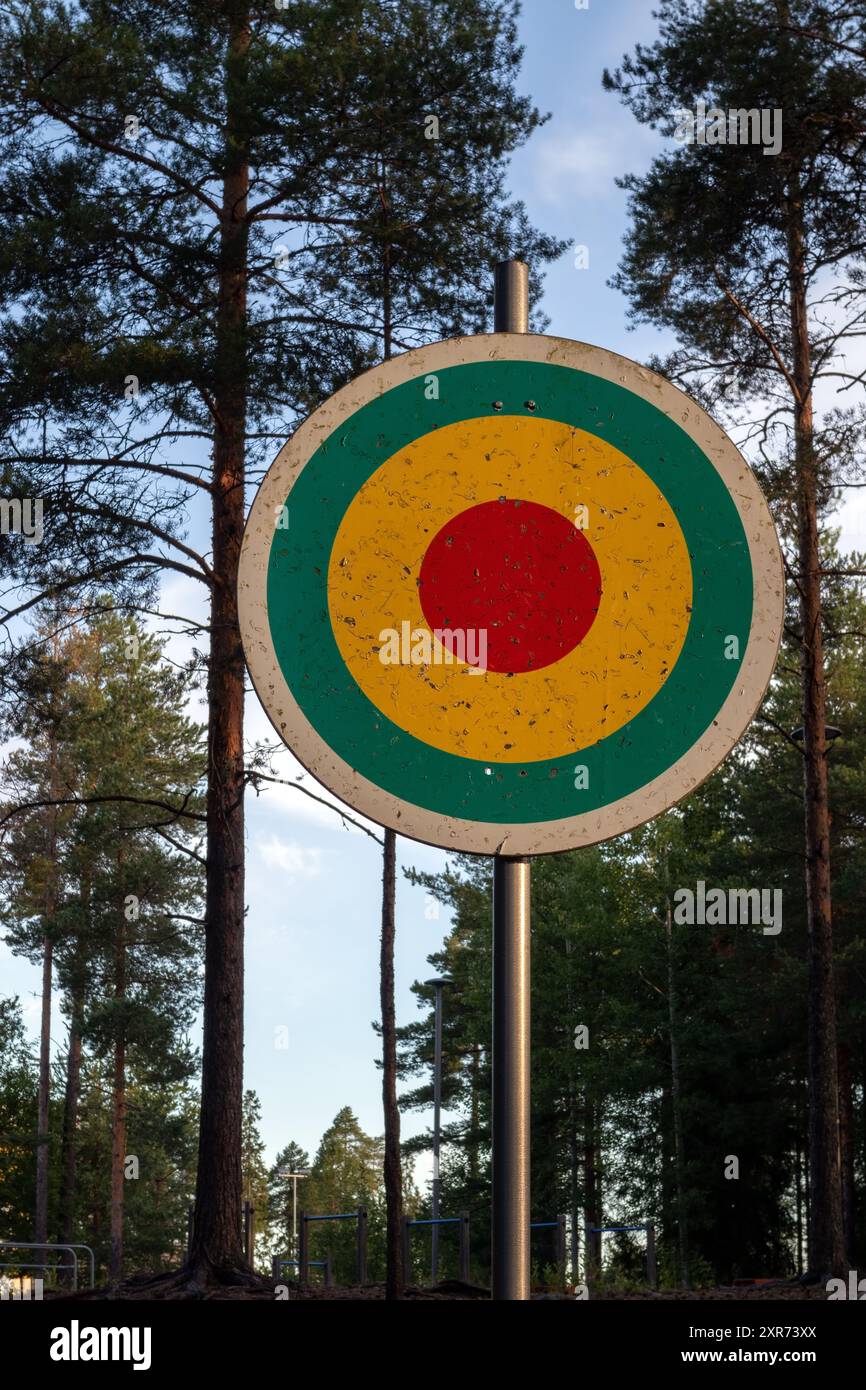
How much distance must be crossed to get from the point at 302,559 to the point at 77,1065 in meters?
37.4

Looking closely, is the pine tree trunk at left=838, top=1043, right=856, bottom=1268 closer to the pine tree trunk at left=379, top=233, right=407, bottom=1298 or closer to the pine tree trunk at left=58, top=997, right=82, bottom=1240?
the pine tree trunk at left=58, top=997, right=82, bottom=1240

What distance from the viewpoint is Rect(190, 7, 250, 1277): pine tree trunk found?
38.5ft

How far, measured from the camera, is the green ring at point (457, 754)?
4.67 ft

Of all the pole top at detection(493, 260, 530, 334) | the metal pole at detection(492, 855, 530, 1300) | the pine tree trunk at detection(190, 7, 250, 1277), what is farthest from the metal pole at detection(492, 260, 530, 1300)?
the pine tree trunk at detection(190, 7, 250, 1277)

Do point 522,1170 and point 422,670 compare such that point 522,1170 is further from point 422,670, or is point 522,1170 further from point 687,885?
point 687,885

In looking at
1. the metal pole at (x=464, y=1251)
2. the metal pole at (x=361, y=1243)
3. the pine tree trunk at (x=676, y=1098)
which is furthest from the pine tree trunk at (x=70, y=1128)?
the metal pole at (x=464, y=1251)

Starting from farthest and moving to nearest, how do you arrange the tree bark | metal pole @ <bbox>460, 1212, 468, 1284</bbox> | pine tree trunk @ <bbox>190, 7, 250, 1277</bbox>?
the tree bark, metal pole @ <bbox>460, 1212, 468, 1284</bbox>, pine tree trunk @ <bbox>190, 7, 250, 1277</bbox>

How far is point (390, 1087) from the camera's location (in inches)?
367

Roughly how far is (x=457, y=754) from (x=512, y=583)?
193mm

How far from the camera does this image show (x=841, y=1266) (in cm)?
1306

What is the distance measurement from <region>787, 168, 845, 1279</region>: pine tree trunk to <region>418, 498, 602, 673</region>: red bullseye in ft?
41.6

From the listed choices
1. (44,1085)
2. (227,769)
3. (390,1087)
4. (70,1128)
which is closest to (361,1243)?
(227,769)

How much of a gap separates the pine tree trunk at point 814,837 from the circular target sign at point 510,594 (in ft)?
41.4

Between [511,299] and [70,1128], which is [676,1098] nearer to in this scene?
[70,1128]
